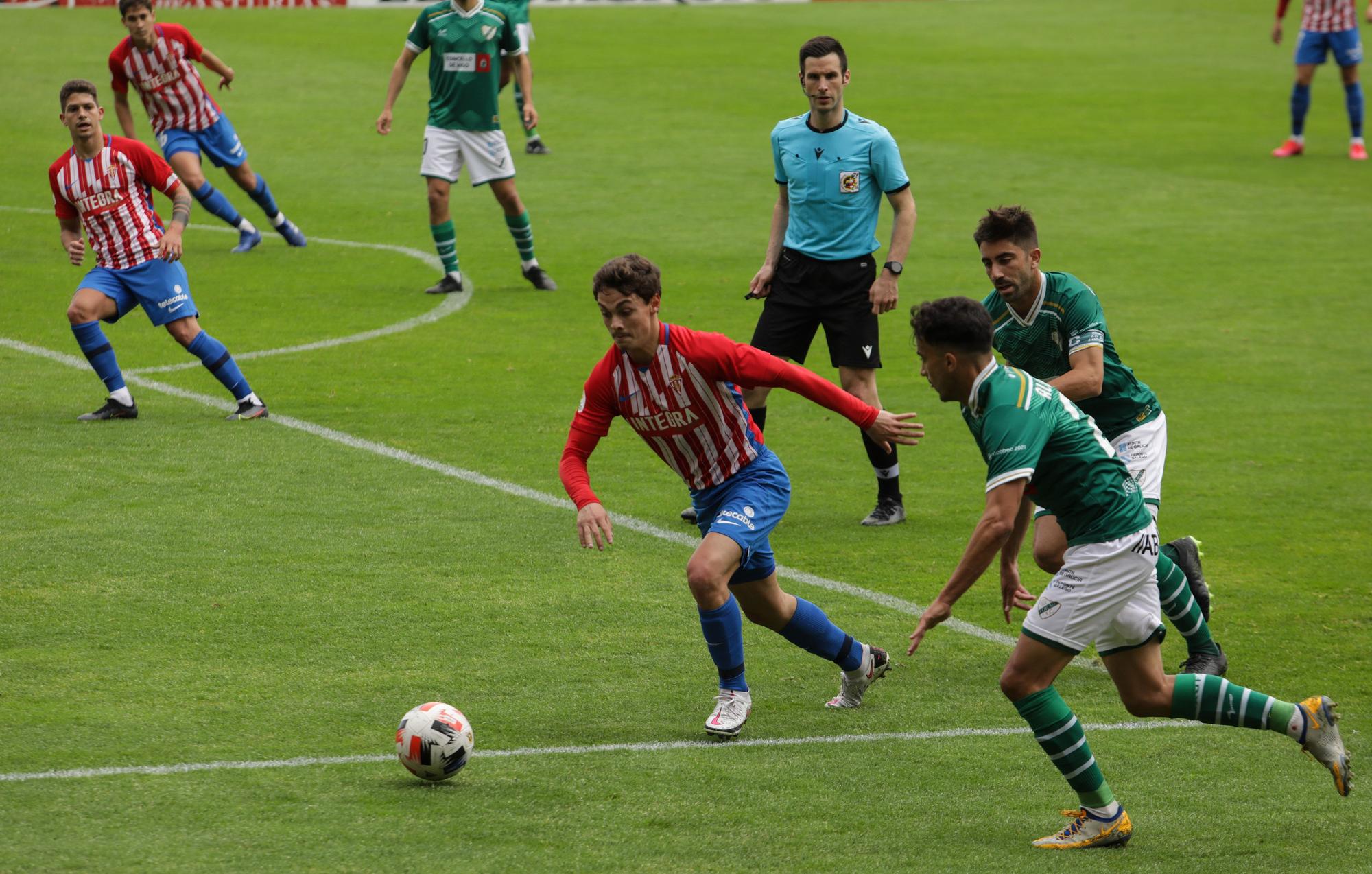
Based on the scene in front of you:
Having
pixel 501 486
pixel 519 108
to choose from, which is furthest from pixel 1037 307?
pixel 519 108

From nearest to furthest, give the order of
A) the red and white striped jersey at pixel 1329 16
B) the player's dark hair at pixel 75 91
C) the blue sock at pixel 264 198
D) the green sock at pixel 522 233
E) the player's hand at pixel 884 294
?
the player's hand at pixel 884 294, the player's dark hair at pixel 75 91, the green sock at pixel 522 233, the blue sock at pixel 264 198, the red and white striped jersey at pixel 1329 16

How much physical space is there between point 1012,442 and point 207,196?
12.2 meters

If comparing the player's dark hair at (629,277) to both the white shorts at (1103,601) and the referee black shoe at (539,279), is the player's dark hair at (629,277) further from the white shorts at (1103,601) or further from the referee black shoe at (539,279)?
the referee black shoe at (539,279)

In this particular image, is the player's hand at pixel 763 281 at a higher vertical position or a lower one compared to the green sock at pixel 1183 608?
higher

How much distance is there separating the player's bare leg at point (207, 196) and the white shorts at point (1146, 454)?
35.0ft

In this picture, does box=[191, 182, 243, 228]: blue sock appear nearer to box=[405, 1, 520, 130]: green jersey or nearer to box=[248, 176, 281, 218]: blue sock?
box=[248, 176, 281, 218]: blue sock

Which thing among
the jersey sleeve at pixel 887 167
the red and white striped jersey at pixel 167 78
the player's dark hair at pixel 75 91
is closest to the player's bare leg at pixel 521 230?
the red and white striped jersey at pixel 167 78

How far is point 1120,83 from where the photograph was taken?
90.8 ft

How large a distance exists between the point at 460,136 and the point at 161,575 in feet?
23.2

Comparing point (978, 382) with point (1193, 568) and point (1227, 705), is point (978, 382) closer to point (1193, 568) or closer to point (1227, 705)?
point (1227, 705)

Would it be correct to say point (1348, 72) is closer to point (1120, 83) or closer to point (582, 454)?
point (1120, 83)

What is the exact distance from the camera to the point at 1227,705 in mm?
5477

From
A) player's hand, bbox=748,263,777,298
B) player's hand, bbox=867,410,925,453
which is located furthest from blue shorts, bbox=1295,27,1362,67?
→ player's hand, bbox=867,410,925,453

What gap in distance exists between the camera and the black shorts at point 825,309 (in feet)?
30.7
